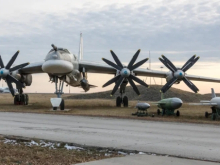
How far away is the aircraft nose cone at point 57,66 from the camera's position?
78.6 feet

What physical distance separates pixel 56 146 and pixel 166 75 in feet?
70.4

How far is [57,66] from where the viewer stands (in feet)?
78.8

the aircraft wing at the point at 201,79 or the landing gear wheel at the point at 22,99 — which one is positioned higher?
the aircraft wing at the point at 201,79

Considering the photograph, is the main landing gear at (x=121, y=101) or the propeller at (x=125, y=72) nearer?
the propeller at (x=125, y=72)

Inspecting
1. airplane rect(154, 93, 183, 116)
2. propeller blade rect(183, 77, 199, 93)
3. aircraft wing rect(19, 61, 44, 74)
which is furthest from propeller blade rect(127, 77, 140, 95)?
aircraft wing rect(19, 61, 44, 74)

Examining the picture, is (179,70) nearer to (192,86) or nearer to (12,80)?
(192,86)

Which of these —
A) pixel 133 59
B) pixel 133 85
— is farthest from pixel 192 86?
pixel 133 59

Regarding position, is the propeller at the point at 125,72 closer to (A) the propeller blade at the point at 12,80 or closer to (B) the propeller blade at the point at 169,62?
(B) the propeller blade at the point at 169,62

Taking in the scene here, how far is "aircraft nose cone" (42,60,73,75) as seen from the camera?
2397cm

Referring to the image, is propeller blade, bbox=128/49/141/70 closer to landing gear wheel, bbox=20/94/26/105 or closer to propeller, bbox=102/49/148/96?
propeller, bbox=102/49/148/96

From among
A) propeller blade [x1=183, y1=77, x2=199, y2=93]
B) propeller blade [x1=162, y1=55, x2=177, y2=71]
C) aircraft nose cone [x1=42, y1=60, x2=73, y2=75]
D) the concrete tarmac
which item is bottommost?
the concrete tarmac

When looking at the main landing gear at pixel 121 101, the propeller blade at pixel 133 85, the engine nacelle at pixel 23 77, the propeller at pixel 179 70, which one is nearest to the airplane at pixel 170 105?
the propeller at pixel 179 70

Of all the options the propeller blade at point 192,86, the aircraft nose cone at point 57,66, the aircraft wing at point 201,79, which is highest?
the aircraft nose cone at point 57,66

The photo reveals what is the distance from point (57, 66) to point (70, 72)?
7.51 ft
